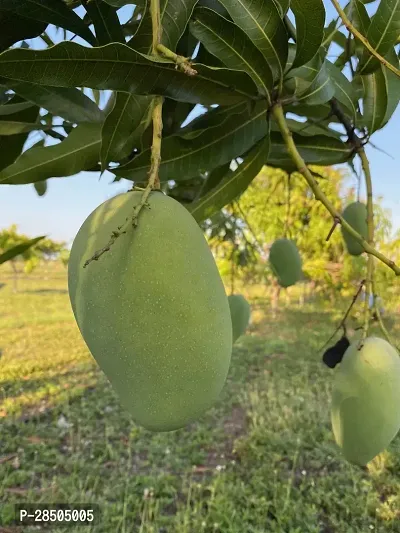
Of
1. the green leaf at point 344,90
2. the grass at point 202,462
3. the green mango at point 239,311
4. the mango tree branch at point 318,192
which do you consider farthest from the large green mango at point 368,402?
the grass at point 202,462

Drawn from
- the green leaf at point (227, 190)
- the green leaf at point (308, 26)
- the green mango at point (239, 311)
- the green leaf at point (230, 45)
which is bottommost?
the green mango at point (239, 311)

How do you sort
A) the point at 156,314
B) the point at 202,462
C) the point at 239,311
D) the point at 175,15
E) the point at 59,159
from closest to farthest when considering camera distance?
the point at 156,314
the point at 175,15
the point at 59,159
the point at 239,311
the point at 202,462

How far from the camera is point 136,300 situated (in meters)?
0.46

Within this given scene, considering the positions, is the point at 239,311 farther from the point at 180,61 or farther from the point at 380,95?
the point at 180,61

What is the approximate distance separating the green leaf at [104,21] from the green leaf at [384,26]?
323 mm

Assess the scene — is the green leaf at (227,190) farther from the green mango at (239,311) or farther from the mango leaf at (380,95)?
the green mango at (239,311)

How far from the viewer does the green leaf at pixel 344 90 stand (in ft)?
2.63

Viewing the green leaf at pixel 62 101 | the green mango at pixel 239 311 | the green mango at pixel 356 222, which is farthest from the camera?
the green mango at pixel 239 311

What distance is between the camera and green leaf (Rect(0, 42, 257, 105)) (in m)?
0.45

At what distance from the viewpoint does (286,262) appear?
1582 mm

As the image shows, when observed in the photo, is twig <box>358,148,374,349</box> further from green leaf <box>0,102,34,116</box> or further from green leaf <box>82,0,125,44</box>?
green leaf <box>0,102,34,116</box>

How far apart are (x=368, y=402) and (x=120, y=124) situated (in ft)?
1.79

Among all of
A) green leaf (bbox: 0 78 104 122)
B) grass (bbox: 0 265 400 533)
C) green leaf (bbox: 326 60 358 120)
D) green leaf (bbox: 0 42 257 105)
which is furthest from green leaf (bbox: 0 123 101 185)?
grass (bbox: 0 265 400 533)

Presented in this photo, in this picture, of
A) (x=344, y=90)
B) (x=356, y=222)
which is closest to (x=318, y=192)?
(x=344, y=90)
